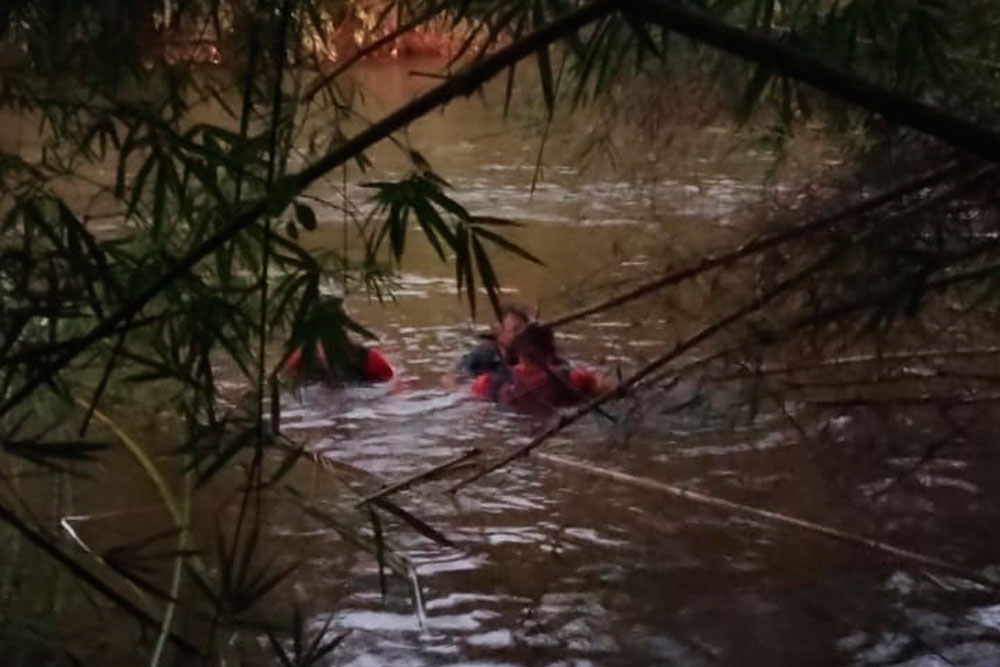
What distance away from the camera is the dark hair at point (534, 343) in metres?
4.73

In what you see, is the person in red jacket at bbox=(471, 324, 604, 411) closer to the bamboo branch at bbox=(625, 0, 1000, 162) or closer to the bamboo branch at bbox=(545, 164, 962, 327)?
the bamboo branch at bbox=(545, 164, 962, 327)

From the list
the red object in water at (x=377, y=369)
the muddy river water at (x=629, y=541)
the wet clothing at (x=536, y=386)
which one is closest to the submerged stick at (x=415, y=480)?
the muddy river water at (x=629, y=541)

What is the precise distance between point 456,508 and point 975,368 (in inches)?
56.8

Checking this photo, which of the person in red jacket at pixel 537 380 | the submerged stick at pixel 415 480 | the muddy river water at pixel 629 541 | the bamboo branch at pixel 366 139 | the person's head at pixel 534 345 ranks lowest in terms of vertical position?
the muddy river water at pixel 629 541

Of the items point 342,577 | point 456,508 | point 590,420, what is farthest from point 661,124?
point 342,577

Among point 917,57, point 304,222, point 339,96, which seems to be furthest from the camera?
point 339,96

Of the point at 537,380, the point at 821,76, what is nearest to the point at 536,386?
the point at 537,380

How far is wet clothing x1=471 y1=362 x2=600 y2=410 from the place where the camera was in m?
4.72

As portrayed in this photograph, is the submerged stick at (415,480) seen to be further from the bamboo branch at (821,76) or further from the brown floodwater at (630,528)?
the bamboo branch at (821,76)

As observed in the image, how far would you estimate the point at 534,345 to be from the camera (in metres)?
4.77

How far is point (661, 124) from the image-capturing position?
188 inches

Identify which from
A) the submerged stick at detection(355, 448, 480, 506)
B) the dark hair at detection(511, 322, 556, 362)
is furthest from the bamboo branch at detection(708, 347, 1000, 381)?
the dark hair at detection(511, 322, 556, 362)

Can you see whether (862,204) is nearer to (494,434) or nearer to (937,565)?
(937,565)

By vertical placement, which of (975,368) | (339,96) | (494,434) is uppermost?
(339,96)
